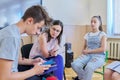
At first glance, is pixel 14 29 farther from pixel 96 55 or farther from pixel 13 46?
pixel 96 55

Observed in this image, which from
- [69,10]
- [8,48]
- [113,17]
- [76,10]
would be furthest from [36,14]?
[113,17]

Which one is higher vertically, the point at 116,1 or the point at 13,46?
the point at 116,1

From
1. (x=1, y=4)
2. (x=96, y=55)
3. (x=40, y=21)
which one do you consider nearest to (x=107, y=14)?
(x=96, y=55)

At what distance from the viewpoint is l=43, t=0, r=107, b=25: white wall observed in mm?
4137

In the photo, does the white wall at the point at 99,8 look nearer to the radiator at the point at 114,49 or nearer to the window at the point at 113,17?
the window at the point at 113,17

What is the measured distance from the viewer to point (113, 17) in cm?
454

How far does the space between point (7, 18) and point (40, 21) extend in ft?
6.15

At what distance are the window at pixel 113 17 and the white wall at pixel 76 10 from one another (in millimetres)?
93

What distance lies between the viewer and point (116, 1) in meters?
4.42

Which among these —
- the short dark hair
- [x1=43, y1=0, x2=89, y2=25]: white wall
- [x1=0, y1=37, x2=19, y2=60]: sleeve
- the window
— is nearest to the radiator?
the window

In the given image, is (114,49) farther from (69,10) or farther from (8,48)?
(8,48)

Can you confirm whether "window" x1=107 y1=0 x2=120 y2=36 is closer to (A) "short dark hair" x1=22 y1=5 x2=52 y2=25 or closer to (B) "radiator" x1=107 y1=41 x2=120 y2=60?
(B) "radiator" x1=107 y1=41 x2=120 y2=60

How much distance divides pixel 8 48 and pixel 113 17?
12.3ft

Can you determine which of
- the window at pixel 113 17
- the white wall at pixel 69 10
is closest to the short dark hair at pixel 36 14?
the white wall at pixel 69 10
